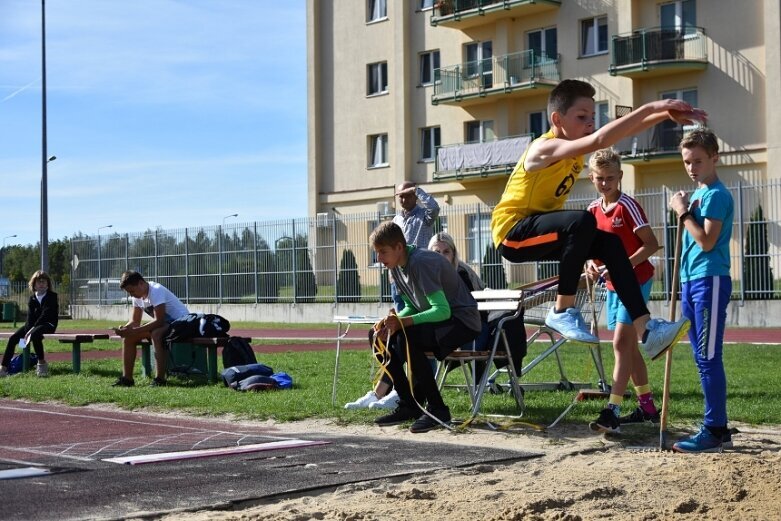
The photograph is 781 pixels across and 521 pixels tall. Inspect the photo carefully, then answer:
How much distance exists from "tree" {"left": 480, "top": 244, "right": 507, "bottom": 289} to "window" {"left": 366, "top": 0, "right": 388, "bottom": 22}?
18.5 metres

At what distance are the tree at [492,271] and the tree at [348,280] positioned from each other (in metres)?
4.62

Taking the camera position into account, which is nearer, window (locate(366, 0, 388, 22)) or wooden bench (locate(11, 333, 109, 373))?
wooden bench (locate(11, 333, 109, 373))

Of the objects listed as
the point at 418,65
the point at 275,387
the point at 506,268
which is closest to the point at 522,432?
the point at 275,387

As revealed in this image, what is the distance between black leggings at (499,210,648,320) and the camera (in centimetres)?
696

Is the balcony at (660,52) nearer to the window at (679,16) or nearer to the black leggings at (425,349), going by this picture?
the window at (679,16)

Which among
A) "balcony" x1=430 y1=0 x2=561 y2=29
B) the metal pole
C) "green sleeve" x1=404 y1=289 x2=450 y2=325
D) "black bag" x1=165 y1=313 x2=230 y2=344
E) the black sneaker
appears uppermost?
"balcony" x1=430 y1=0 x2=561 y2=29

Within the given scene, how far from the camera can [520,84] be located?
39094 millimetres

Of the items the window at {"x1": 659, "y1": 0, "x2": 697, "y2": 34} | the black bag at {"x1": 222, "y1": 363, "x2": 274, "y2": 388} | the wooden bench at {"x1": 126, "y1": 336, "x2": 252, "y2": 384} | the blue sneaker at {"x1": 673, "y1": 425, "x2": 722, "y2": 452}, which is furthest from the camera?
the window at {"x1": 659, "y1": 0, "x2": 697, "y2": 34}

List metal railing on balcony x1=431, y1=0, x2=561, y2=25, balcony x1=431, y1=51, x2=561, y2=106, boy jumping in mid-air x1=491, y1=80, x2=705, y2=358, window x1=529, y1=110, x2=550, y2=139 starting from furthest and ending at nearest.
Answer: window x1=529, y1=110, x2=550, y2=139, balcony x1=431, y1=51, x2=561, y2=106, metal railing on balcony x1=431, y1=0, x2=561, y2=25, boy jumping in mid-air x1=491, y1=80, x2=705, y2=358

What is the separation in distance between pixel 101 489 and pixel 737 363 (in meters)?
10.2

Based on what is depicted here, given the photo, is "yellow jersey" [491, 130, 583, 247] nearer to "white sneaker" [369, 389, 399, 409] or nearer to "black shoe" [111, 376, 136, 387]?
"white sneaker" [369, 389, 399, 409]

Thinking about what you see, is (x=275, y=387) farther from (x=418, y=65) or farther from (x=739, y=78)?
(x=418, y=65)

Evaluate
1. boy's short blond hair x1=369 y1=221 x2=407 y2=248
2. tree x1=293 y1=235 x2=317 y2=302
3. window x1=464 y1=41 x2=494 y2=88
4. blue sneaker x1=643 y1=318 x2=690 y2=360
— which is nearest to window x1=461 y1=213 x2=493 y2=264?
tree x1=293 y1=235 x2=317 y2=302

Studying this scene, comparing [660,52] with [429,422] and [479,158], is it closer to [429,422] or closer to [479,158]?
[479,158]
